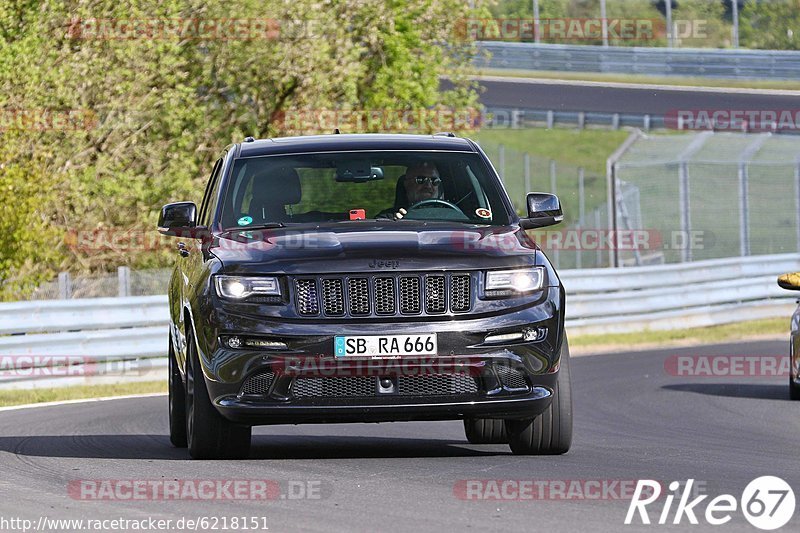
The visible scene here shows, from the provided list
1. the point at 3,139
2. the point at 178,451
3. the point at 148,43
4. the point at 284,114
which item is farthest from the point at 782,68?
the point at 178,451

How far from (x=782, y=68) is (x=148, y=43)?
93.5ft

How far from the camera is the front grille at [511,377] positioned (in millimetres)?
9149

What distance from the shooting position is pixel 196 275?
32.3ft

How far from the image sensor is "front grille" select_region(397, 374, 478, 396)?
9125mm

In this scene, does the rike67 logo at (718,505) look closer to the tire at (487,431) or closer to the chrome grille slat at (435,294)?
the chrome grille slat at (435,294)

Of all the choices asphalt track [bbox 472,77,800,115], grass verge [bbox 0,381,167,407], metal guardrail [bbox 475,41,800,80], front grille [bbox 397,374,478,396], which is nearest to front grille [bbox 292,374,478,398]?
front grille [bbox 397,374,478,396]

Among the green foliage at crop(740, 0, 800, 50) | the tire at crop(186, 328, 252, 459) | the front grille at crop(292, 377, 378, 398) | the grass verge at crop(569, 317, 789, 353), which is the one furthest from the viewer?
the green foliage at crop(740, 0, 800, 50)

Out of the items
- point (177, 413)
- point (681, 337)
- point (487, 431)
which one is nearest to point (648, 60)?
point (681, 337)

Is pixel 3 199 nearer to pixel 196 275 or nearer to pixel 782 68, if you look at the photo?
pixel 196 275

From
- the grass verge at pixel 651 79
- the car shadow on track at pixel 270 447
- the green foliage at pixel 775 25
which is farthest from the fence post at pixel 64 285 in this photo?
the green foliage at pixel 775 25

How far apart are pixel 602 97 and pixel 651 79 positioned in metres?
2.19

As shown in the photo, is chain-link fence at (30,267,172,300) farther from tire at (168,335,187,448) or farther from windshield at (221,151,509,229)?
windshield at (221,151,509,229)

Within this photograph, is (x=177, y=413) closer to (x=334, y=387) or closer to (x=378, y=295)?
(x=334, y=387)

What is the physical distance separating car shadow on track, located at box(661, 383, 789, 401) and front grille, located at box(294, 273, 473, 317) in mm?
6990
